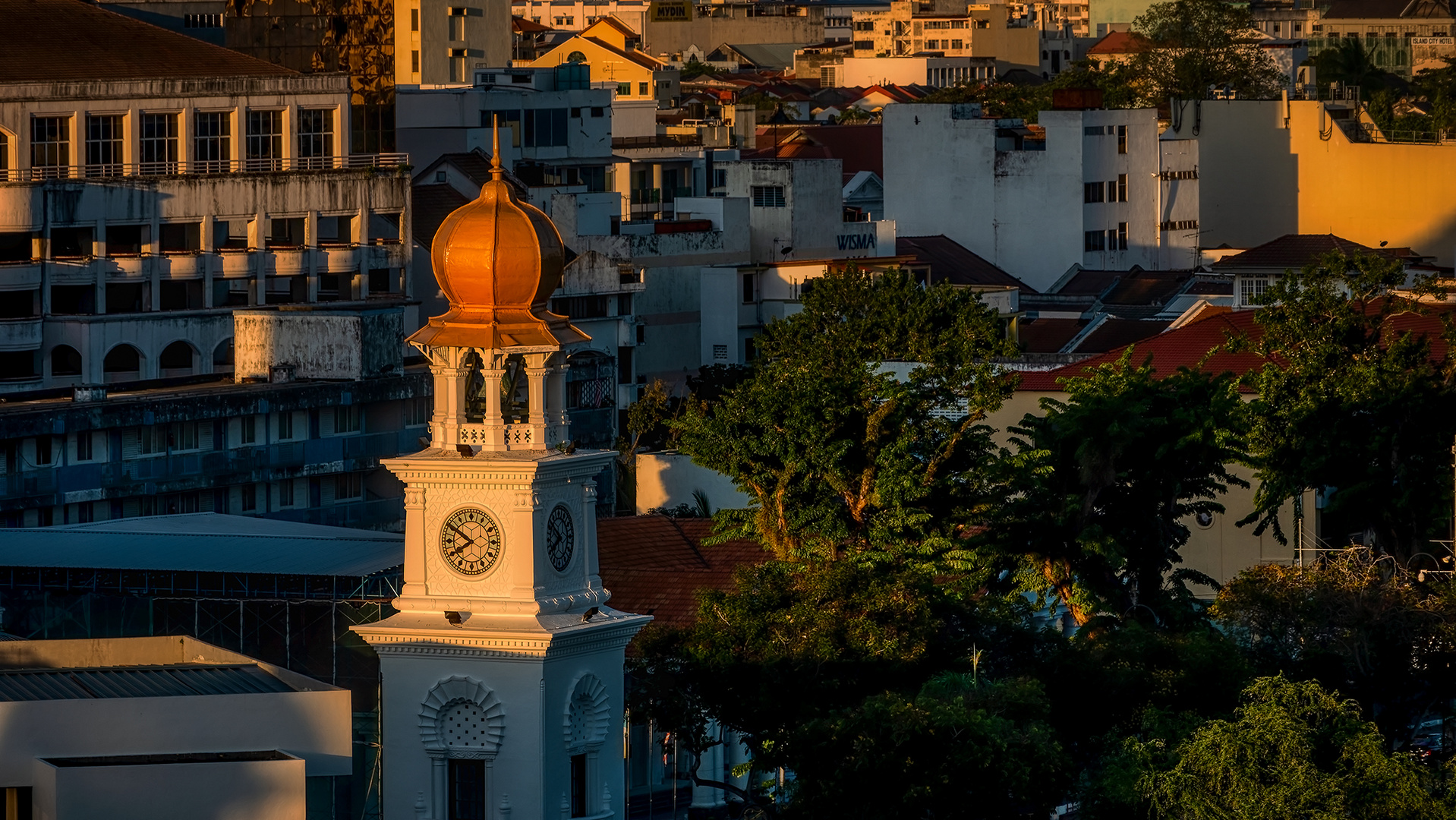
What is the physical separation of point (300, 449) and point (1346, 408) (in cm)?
2806

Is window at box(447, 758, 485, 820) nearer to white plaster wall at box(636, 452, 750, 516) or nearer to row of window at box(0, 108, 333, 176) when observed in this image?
white plaster wall at box(636, 452, 750, 516)

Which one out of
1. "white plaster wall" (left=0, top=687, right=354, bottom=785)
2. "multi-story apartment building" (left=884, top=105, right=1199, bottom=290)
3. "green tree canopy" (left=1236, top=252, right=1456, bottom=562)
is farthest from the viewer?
"multi-story apartment building" (left=884, top=105, right=1199, bottom=290)

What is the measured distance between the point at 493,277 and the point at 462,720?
531cm

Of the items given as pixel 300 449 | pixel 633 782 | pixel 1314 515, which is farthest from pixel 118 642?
pixel 300 449

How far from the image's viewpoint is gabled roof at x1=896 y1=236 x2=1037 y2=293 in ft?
384

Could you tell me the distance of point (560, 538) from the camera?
4194 centimetres

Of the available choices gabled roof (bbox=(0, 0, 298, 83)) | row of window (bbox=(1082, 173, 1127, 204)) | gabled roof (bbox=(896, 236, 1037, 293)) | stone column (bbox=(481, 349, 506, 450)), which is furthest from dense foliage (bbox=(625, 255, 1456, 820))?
row of window (bbox=(1082, 173, 1127, 204))

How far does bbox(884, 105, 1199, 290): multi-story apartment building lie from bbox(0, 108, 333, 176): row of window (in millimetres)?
33985

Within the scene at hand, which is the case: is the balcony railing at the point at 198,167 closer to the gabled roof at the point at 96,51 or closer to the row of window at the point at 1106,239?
the gabled roof at the point at 96,51

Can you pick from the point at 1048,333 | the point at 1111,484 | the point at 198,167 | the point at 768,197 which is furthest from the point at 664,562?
the point at 768,197

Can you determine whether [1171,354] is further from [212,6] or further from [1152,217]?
[212,6]

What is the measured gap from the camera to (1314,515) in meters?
66.5

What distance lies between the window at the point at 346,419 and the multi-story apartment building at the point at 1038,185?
155 feet

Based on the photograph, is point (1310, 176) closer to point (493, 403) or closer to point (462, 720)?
point (493, 403)
